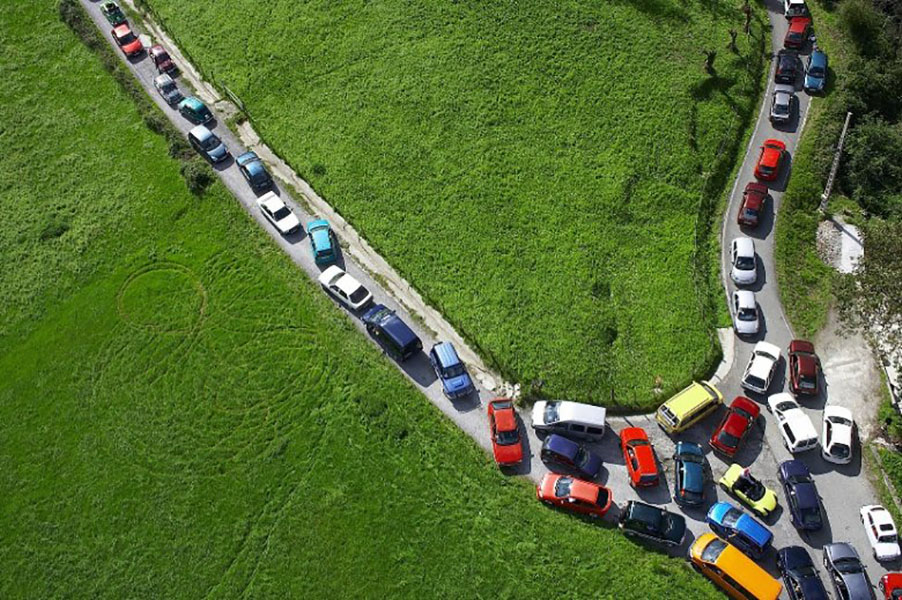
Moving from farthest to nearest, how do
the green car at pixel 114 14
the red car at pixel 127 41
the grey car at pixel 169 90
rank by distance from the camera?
the green car at pixel 114 14 < the red car at pixel 127 41 < the grey car at pixel 169 90

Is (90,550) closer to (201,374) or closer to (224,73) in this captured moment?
(201,374)

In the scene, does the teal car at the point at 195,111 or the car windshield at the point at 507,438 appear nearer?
the car windshield at the point at 507,438

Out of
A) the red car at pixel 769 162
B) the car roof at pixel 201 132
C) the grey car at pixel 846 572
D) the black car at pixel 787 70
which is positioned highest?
the car roof at pixel 201 132

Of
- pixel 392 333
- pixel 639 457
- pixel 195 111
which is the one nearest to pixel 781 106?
pixel 639 457

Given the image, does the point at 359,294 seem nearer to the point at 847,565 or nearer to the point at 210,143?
the point at 210,143

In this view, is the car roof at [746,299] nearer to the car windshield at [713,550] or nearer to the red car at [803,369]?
the red car at [803,369]

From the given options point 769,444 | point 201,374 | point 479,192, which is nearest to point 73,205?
point 201,374

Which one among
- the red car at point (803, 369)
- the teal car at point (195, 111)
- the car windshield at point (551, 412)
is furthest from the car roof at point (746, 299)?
the teal car at point (195, 111)
